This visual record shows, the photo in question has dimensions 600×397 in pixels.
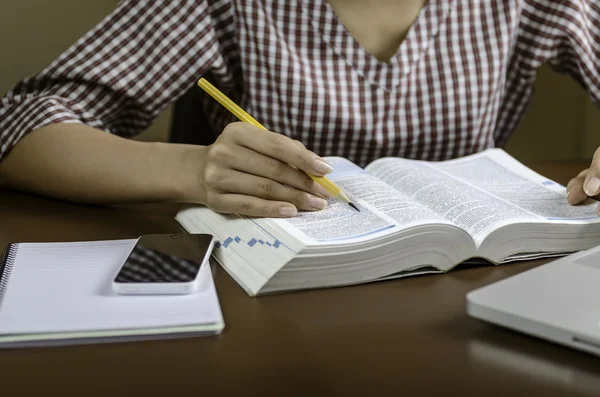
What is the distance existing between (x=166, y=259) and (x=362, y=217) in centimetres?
19

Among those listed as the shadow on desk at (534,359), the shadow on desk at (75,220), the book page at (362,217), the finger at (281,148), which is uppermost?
the finger at (281,148)

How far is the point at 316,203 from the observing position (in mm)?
732

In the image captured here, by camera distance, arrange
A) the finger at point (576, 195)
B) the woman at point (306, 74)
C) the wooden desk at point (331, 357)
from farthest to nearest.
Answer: the woman at point (306, 74) < the finger at point (576, 195) < the wooden desk at point (331, 357)

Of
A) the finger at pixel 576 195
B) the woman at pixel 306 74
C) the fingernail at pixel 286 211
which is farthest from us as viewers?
the woman at pixel 306 74

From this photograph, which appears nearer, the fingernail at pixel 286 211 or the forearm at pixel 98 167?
the fingernail at pixel 286 211

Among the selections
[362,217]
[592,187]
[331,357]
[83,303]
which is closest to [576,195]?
[592,187]

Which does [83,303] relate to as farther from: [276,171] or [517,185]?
[517,185]

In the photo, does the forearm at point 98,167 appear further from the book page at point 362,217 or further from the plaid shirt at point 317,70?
the book page at point 362,217

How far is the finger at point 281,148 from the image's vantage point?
2.40ft

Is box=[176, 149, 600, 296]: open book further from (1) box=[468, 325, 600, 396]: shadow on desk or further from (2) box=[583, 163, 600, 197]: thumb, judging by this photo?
(1) box=[468, 325, 600, 396]: shadow on desk

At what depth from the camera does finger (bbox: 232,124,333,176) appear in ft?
2.40

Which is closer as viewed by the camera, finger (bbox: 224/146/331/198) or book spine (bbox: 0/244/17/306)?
book spine (bbox: 0/244/17/306)

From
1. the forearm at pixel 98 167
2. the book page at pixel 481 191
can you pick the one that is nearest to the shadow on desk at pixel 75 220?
the forearm at pixel 98 167

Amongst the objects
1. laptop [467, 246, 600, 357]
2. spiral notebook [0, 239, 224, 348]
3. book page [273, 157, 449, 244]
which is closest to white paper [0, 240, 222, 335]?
spiral notebook [0, 239, 224, 348]
